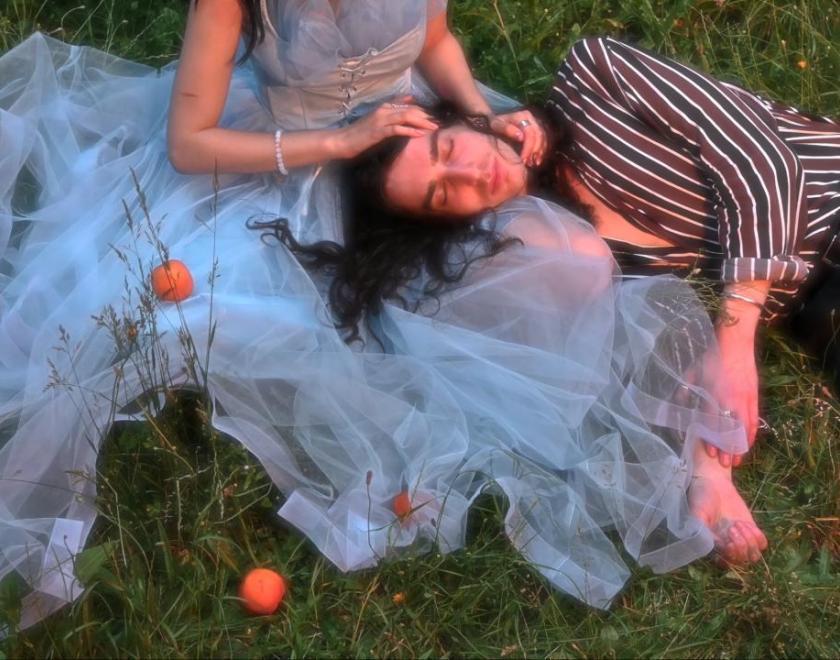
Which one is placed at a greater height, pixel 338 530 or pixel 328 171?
pixel 328 171

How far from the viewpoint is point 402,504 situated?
98.7 inches

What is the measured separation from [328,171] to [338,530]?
95cm

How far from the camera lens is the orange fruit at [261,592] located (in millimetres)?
2408

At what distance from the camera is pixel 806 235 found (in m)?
3.03

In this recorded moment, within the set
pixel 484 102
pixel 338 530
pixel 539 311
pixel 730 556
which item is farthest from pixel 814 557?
pixel 484 102

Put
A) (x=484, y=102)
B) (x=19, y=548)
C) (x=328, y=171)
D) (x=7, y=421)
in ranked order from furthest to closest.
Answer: (x=484, y=102) < (x=328, y=171) < (x=7, y=421) < (x=19, y=548)

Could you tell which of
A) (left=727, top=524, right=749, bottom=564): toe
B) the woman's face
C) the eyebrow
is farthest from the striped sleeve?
(left=727, top=524, right=749, bottom=564): toe

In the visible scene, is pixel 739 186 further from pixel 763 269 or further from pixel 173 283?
pixel 173 283

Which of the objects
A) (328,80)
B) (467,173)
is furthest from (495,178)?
(328,80)

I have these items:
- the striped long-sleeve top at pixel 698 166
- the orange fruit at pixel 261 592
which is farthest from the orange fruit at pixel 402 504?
the striped long-sleeve top at pixel 698 166

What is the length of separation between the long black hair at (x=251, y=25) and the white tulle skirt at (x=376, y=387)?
38 centimetres

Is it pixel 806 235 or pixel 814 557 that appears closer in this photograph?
pixel 814 557

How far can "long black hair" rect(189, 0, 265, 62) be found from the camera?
8.87 feet

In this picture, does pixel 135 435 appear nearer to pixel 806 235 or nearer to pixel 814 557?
pixel 814 557
